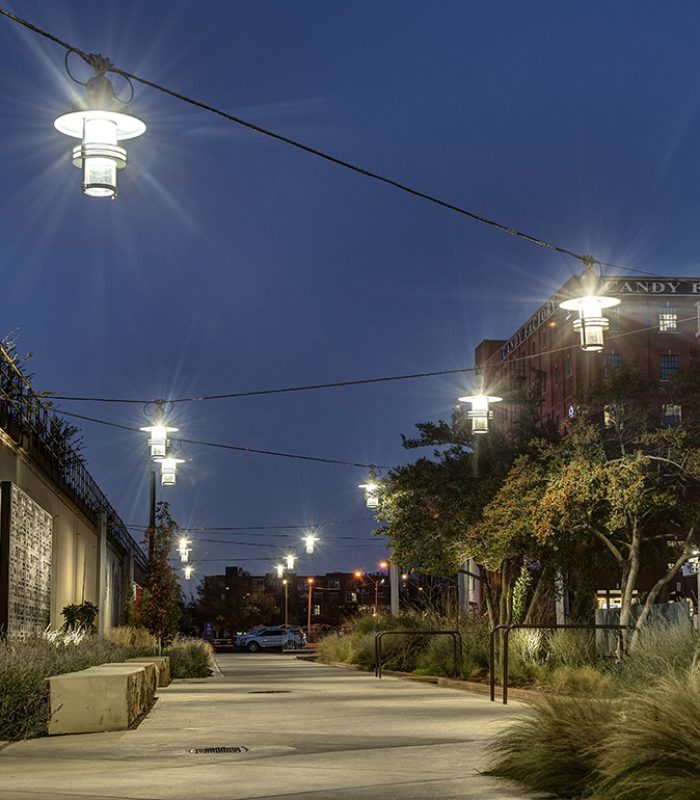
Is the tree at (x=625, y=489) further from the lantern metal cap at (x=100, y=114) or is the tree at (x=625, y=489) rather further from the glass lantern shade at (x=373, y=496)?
the lantern metal cap at (x=100, y=114)

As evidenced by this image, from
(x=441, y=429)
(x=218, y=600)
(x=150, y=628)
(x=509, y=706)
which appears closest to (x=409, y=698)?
(x=509, y=706)

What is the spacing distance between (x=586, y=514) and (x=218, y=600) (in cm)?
9468

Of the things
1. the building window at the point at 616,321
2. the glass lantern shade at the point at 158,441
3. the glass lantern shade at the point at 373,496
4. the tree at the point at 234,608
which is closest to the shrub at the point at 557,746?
the glass lantern shade at the point at 158,441

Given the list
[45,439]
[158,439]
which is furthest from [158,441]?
[45,439]

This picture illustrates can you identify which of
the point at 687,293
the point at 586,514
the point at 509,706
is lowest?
the point at 509,706

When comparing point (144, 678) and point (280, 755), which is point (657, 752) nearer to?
point (280, 755)

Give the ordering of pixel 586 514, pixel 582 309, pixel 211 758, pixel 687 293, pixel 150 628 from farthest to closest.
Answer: pixel 687 293 → pixel 150 628 → pixel 586 514 → pixel 582 309 → pixel 211 758

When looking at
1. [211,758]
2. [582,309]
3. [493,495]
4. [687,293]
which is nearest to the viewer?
[211,758]

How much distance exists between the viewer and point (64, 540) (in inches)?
1208

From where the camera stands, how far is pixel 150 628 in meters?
36.1

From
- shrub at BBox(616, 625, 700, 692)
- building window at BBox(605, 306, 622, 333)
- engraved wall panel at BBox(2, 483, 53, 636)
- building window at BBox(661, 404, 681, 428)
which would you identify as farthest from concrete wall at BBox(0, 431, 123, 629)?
building window at BBox(605, 306, 622, 333)

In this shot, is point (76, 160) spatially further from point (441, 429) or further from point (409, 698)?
point (441, 429)

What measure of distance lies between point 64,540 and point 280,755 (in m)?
20.9

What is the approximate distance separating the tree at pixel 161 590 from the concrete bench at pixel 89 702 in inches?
916
